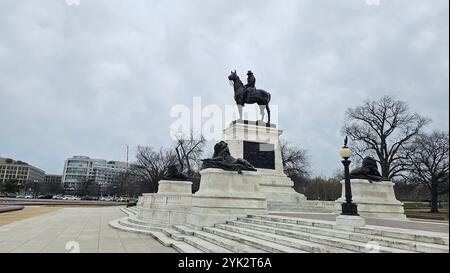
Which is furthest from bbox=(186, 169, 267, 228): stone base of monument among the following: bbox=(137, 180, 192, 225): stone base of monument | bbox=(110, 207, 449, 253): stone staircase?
bbox=(137, 180, 192, 225): stone base of monument

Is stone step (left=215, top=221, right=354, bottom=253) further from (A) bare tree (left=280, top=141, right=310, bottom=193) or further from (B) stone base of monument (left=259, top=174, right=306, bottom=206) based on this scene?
(A) bare tree (left=280, top=141, right=310, bottom=193)

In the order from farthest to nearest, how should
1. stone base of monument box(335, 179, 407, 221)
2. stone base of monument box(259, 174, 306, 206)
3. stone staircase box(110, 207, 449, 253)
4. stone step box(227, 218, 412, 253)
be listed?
stone base of monument box(259, 174, 306, 206)
stone base of monument box(335, 179, 407, 221)
stone step box(227, 218, 412, 253)
stone staircase box(110, 207, 449, 253)

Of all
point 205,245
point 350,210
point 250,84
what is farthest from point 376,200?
point 250,84

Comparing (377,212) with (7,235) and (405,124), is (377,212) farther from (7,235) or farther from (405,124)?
(405,124)

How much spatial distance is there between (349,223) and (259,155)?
42.2 ft

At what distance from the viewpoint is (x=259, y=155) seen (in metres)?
21.1

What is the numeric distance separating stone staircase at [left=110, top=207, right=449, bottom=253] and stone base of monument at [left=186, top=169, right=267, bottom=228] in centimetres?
53

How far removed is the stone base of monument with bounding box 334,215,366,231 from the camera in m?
8.20

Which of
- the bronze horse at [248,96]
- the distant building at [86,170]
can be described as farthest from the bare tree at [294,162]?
the distant building at [86,170]

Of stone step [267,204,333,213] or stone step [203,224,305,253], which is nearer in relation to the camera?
stone step [203,224,305,253]

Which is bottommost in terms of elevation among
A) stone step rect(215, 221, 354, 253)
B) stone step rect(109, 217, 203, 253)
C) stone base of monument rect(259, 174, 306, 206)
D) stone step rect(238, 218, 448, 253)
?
stone step rect(109, 217, 203, 253)

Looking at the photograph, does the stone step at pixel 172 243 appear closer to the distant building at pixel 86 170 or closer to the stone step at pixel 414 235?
the stone step at pixel 414 235
